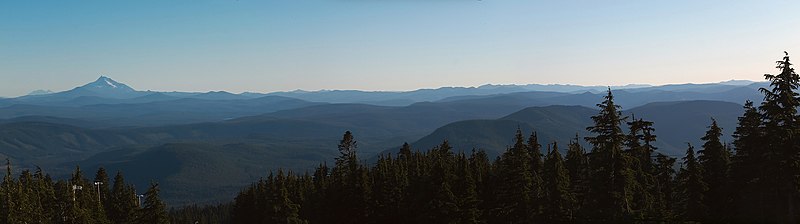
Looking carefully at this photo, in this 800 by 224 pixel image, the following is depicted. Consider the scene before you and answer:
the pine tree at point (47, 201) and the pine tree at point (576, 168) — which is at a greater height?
the pine tree at point (576, 168)

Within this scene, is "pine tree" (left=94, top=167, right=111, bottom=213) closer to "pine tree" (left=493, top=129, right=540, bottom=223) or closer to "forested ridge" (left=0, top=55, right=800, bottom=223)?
"forested ridge" (left=0, top=55, right=800, bottom=223)

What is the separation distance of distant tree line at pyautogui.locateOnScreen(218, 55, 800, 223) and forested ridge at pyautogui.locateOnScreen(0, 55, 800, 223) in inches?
3.8

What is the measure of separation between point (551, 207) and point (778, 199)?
16.0 m

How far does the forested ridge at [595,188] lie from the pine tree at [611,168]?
0.07 meters

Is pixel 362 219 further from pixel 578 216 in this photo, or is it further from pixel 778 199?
pixel 778 199

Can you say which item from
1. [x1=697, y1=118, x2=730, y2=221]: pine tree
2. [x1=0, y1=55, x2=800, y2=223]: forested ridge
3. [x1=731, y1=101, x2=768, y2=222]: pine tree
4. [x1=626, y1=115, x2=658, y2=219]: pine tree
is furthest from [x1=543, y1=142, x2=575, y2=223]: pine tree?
[x1=731, y1=101, x2=768, y2=222]: pine tree

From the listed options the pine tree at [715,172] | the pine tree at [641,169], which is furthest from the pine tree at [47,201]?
the pine tree at [715,172]

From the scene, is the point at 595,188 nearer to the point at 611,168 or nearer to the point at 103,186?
the point at 611,168

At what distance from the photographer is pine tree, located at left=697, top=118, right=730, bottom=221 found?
53188 mm

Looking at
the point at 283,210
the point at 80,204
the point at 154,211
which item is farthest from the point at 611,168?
the point at 80,204

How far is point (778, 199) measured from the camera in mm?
45906

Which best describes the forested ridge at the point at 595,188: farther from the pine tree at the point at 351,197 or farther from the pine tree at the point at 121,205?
the pine tree at the point at 121,205

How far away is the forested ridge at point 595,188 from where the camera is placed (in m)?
43.7

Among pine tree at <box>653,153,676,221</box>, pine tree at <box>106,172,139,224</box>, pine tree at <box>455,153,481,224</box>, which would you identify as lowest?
pine tree at <box>106,172,139,224</box>
